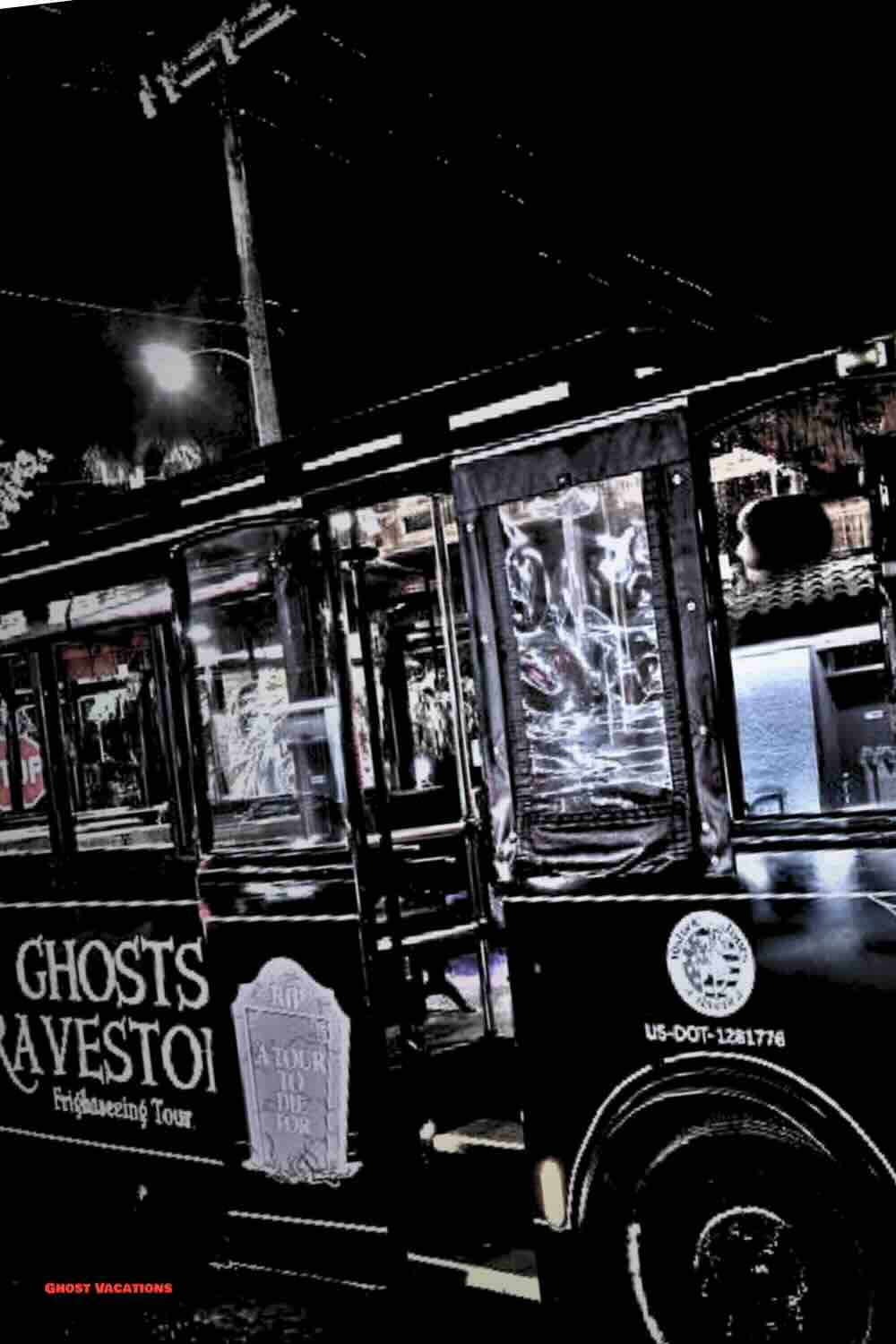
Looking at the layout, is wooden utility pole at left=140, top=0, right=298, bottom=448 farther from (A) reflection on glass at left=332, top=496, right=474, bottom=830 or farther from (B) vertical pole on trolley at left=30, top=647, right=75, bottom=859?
(B) vertical pole on trolley at left=30, top=647, right=75, bottom=859

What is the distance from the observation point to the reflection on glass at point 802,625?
10.2ft

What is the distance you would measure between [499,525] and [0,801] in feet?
9.92

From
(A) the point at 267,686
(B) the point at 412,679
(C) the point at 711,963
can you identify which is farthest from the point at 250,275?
(C) the point at 711,963

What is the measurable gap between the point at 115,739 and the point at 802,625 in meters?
3.01

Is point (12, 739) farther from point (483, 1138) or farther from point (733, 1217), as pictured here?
point (733, 1217)

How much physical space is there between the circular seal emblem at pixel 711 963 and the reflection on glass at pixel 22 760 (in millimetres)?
3101

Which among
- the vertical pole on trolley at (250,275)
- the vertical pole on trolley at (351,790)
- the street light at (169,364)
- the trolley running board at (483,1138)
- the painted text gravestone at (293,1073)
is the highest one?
the street light at (169,364)

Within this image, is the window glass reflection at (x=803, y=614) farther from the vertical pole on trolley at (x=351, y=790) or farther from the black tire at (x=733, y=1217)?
the vertical pole on trolley at (x=351, y=790)

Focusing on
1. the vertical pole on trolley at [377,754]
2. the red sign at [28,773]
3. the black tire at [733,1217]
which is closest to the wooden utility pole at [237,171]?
the red sign at [28,773]

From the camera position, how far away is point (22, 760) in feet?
17.4

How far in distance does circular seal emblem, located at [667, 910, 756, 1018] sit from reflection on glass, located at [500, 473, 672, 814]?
15.5 inches

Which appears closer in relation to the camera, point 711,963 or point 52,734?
point 711,963

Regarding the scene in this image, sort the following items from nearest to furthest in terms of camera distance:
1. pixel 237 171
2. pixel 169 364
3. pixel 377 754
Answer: pixel 377 754 → pixel 237 171 → pixel 169 364

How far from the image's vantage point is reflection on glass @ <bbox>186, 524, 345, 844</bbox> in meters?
4.21
